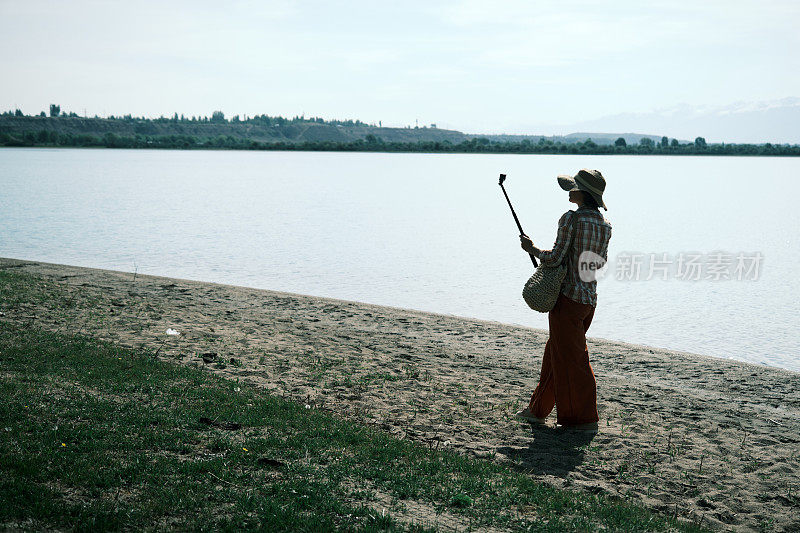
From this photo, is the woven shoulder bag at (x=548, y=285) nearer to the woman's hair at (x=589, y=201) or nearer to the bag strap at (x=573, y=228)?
the bag strap at (x=573, y=228)

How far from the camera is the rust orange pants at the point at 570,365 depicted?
677 cm

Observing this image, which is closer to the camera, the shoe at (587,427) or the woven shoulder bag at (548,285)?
the woven shoulder bag at (548,285)

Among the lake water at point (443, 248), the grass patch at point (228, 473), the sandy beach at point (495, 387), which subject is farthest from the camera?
the lake water at point (443, 248)

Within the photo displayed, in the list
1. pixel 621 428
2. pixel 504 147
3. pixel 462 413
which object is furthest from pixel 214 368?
pixel 504 147

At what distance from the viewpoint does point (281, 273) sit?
21.3m

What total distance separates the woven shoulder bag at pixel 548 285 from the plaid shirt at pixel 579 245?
0.04 m

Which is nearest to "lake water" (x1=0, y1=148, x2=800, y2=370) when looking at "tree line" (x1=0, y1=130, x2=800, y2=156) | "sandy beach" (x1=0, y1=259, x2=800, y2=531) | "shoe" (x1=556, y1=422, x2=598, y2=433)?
"sandy beach" (x1=0, y1=259, x2=800, y2=531)

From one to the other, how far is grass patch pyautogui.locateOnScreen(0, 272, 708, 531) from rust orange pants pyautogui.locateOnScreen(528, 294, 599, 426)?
1.27 meters

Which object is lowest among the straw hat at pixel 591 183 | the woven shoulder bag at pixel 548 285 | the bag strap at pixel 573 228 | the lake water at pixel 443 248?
the lake water at pixel 443 248

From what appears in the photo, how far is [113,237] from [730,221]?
29434 millimetres

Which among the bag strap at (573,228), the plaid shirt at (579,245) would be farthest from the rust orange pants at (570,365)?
the bag strap at (573,228)

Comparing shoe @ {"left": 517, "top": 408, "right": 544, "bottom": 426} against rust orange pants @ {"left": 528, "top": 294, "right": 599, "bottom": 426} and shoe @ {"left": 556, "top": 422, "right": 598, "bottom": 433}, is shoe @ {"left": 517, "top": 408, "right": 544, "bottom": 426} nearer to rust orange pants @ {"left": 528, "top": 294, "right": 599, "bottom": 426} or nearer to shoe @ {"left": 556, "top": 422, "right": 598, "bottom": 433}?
rust orange pants @ {"left": 528, "top": 294, "right": 599, "bottom": 426}

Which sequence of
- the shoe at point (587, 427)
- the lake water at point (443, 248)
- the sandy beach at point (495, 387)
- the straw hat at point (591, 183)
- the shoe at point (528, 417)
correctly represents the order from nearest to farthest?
the sandy beach at point (495, 387)
the straw hat at point (591, 183)
the shoe at point (587, 427)
the shoe at point (528, 417)
the lake water at point (443, 248)

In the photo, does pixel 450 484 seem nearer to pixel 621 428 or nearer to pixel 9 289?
pixel 621 428
